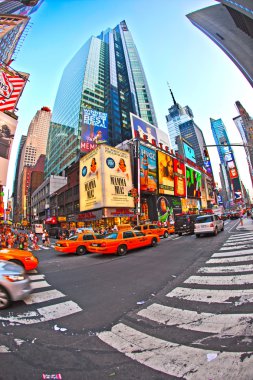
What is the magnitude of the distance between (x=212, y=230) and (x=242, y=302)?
46.6 feet

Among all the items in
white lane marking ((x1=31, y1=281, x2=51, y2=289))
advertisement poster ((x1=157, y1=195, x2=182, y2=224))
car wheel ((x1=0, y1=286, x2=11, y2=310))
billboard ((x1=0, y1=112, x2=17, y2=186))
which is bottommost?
white lane marking ((x1=31, y1=281, x2=51, y2=289))

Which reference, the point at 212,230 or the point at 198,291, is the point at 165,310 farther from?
the point at 212,230

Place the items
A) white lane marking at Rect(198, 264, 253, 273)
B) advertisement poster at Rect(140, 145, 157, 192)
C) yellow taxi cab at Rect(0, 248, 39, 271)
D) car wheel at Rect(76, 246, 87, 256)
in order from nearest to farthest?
white lane marking at Rect(198, 264, 253, 273)
yellow taxi cab at Rect(0, 248, 39, 271)
car wheel at Rect(76, 246, 87, 256)
advertisement poster at Rect(140, 145, 157, 192)

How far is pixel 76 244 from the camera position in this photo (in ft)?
51.8

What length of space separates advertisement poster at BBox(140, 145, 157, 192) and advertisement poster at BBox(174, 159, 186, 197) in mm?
12361

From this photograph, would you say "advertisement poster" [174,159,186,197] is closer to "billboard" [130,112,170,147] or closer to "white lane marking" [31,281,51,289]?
"billboard" [130,112,170,147]

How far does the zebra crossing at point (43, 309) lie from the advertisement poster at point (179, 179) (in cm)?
6049

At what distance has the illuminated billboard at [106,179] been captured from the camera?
44375 mm

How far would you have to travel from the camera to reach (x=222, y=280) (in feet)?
20.7

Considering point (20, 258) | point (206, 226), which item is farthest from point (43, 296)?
point (206, 226)

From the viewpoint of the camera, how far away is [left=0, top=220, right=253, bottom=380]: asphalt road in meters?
2.72

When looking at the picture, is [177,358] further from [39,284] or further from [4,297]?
[39,284]

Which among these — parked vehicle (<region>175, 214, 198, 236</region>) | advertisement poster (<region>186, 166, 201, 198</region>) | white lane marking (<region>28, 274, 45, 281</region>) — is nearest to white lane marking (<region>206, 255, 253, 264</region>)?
white lane marking (<region>28, 274, 45, 281</region>)

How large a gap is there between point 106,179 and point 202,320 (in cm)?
4120
